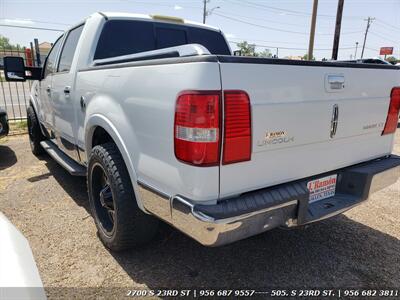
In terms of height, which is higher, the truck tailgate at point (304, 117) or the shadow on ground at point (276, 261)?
the truck tailgate at point (304, 117)

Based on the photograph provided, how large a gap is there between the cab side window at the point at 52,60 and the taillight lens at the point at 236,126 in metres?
3.34

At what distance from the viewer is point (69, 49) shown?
3.86 m

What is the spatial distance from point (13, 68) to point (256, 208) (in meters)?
4.00

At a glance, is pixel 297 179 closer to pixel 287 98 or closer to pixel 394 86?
pixel 287 98

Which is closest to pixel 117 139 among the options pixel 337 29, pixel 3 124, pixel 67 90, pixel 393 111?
pixel 67 90

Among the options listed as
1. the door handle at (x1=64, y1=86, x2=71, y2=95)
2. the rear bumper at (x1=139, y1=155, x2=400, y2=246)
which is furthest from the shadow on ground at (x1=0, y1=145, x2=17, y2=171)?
the rear bumper at (x1=139, y1=155, x2=400, y2=246)

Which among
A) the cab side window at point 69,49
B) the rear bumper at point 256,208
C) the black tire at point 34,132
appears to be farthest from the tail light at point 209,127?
the black tire at point 34,132

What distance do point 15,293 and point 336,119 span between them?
2.14 meters

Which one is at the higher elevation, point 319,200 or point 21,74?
point 21,74

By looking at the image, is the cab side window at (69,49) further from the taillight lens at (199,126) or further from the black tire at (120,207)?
the taillight lens at (199,126)

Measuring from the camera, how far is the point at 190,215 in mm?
1812

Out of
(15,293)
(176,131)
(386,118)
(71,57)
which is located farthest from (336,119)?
(71,57)

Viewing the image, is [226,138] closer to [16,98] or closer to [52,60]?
[52,60]

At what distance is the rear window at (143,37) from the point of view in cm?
334
